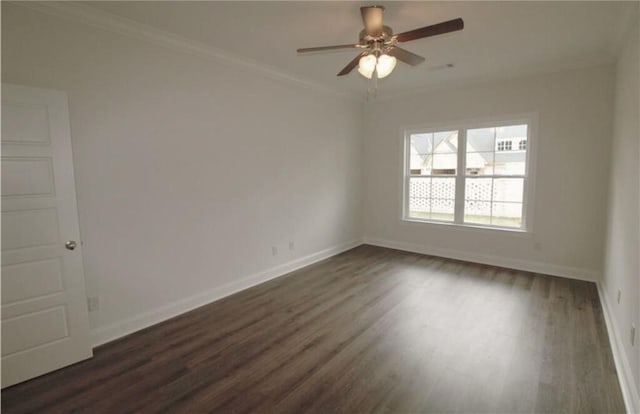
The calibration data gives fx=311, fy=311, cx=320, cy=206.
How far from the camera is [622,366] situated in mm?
2213

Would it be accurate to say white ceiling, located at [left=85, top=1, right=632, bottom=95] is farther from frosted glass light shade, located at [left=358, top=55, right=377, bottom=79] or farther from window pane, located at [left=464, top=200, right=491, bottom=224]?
window pane, located at [left=464, top=200, right=491, bottom=224]

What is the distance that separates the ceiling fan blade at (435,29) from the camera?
6.70 feet

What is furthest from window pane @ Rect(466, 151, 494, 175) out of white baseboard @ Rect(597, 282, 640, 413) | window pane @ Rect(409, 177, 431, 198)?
white baseboard @ Rect(597, 282, 640, 413)

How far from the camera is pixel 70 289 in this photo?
2457 mm

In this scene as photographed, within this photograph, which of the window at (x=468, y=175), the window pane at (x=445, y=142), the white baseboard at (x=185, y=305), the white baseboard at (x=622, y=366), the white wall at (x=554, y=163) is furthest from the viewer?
the window pane at (x=445, y=142)

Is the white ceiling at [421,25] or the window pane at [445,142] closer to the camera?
the white ceiling at [421,25]

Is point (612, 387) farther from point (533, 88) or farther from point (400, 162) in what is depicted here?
point (400, 162)

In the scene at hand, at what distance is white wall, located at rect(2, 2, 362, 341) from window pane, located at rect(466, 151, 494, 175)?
260 centimetres

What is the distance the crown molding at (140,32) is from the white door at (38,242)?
68 centimetres

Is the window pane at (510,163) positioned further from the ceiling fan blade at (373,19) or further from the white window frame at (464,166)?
the ceiling fan blade at (373,19)

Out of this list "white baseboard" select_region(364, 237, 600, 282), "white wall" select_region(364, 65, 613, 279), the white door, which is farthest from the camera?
"white baseboard" select_region(364, 237, 600, 282)

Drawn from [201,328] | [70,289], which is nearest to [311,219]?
[201,328]

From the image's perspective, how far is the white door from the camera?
7.15 feet

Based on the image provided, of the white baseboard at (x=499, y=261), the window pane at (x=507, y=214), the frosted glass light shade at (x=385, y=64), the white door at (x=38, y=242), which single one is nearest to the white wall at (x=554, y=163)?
the white baseboard at (x=499, y=261)
